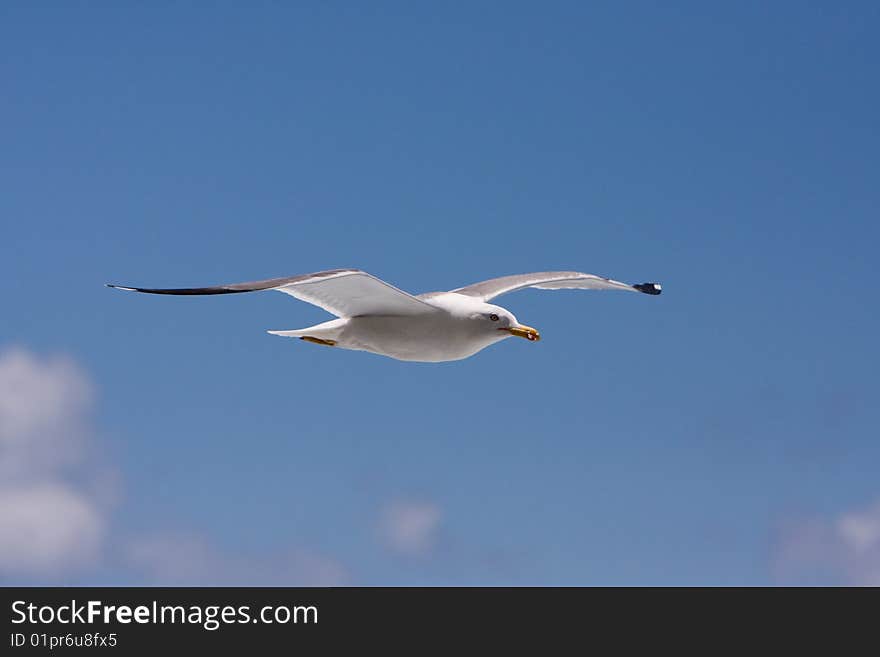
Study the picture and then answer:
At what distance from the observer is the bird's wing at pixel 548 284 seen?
15.6 meters

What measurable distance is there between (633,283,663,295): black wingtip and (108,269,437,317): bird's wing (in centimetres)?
507

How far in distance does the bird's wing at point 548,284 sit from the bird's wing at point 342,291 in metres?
2.41

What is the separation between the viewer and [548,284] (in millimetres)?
16719

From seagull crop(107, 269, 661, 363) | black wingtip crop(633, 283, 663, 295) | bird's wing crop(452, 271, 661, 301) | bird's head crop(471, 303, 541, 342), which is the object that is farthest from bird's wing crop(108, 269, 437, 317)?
black wingtip crop(633, 283, 663, 295)

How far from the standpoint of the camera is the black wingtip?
17062 mm

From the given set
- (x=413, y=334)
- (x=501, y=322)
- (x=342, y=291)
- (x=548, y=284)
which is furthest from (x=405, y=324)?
(x=548, y=284)

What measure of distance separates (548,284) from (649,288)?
178cm

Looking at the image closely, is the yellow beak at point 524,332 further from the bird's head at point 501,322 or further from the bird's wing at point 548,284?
the bird's wing at point 548,284

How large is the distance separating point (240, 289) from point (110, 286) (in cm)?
142

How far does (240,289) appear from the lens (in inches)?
441

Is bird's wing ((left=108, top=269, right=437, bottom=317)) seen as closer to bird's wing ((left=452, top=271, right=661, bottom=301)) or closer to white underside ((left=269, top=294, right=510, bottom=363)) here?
white underside ((left=269, top=294, right=510, bottom=363))
